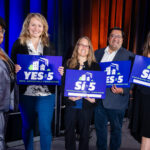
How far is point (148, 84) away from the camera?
201 cm

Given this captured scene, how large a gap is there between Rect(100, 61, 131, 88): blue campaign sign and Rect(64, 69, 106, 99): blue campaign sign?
0.16 metres

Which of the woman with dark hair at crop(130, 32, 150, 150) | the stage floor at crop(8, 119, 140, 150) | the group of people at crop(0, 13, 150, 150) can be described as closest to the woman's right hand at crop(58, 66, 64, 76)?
the group of people at crop(0, 13, 150, 150)

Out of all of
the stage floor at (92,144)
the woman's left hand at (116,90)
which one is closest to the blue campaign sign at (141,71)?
the woman's left hand at (116,90)

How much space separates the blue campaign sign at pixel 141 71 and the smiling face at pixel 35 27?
1038 millimetres

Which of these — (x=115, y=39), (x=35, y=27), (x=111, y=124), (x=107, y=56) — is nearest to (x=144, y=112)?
(x=111, y=124)

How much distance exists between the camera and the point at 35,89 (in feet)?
6.81

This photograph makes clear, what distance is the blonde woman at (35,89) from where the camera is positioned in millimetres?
2033

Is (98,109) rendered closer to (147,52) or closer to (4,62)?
(147,52)

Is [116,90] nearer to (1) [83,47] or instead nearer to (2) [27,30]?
(1) [83,47]

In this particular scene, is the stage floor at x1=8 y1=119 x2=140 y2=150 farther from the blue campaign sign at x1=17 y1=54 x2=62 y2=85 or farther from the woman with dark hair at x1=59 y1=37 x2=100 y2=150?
the blue campaign sign at x1=17 y1=54 x2=62 y2=85

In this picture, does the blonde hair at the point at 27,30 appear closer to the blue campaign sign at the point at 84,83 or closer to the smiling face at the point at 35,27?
the smiling face at the point at 35,27

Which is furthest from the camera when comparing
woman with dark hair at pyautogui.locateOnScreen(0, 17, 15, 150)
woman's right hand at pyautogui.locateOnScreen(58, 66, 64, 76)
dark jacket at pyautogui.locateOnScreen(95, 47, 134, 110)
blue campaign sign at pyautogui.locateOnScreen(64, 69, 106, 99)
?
dark jacket at pyautogui.locateOnScreen(95, 47, 134, 110)

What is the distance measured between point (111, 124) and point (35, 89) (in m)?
1.03

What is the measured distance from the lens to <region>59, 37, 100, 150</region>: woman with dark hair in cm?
211
